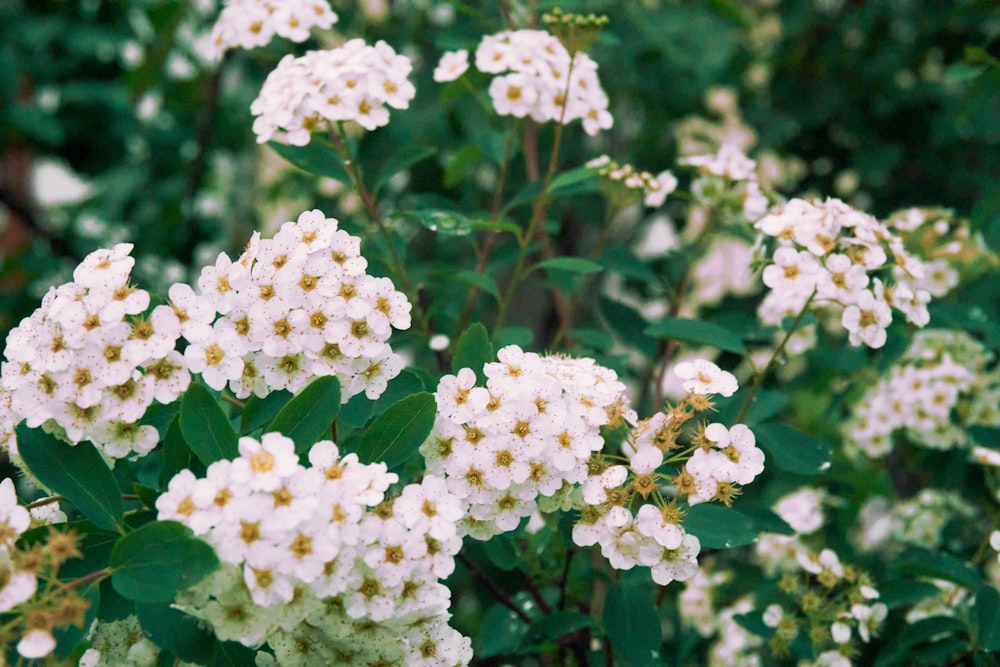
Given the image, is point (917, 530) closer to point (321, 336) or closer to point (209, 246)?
point (321, 336)

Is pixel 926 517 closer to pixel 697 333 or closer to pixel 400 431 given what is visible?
pixel 697 333

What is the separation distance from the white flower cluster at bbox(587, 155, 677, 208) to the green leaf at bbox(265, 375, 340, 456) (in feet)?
2.23

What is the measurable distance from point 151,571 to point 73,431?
0.64 ft

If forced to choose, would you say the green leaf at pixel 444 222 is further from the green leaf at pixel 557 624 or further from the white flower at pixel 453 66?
the green leaf at pixel 557 624

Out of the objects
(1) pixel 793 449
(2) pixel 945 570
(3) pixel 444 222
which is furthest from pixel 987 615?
(3) pixel 444 222

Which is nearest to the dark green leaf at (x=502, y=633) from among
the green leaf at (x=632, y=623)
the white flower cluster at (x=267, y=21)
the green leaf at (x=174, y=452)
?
the green leaf at (x=632, y=623)

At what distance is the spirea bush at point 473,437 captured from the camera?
0.95 m

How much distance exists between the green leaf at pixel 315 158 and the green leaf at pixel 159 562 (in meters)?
0.70

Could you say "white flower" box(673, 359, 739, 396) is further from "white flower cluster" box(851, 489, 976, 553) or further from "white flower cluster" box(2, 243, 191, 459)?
"white flower cluster" box(851, 489, 976, 553)

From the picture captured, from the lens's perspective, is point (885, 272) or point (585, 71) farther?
point (585, 71)

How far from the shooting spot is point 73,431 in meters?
1.02

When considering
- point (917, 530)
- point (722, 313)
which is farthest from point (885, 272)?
point (917, 530)

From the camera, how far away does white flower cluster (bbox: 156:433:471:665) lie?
2.94 ft

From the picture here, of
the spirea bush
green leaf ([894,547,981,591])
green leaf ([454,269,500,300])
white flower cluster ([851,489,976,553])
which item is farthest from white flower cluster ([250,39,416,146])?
white flower cluster ([851,489,976,553])
